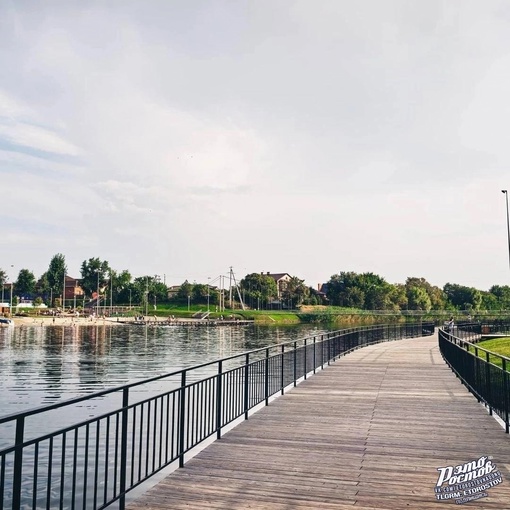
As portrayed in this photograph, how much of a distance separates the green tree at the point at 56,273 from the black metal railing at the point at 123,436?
448 feet

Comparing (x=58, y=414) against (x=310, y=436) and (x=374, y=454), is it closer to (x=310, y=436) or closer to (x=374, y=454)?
(x=310, y=436)

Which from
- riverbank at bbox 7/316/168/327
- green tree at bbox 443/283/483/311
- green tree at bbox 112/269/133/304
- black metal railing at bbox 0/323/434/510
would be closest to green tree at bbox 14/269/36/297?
green tree at bbox 112/269/133/304

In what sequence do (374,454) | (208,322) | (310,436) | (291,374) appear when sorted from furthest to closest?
(208,322)
(291,374)
(310,436)
(374,454)

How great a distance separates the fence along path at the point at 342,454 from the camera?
5.68 m

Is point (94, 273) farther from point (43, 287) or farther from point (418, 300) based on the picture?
point (418, 300)

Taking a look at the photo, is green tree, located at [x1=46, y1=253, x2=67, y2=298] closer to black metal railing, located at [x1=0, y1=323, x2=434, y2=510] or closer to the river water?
the river water

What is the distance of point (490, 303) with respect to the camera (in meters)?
170

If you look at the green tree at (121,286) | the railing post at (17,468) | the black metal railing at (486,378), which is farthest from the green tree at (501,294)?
the railing post at (17,468)

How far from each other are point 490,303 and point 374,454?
178829 mm

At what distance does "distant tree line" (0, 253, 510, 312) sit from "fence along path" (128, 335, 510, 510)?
137 metres

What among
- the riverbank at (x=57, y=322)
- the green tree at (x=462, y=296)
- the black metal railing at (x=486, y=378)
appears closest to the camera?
the black metal railing at (x=486, y=378)

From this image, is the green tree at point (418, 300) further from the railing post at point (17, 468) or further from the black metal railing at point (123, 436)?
the railing post at point (17, 468)

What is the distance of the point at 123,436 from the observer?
18.3ft

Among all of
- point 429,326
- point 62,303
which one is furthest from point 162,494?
point 62,303
